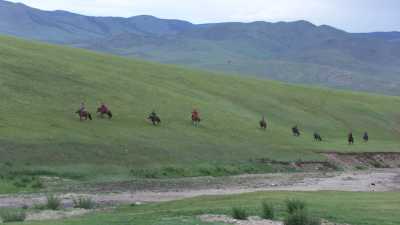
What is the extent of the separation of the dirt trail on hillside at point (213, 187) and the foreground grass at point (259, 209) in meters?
5.50

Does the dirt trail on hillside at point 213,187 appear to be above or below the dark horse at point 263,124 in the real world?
below

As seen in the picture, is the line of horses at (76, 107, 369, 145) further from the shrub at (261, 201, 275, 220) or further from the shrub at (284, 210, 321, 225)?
the shrub at (284, 210, 321, 225)

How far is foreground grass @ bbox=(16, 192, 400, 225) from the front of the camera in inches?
994

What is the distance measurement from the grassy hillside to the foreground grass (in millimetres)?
17704

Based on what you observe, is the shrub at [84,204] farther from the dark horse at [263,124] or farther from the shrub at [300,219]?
the dark horse at [263,124]

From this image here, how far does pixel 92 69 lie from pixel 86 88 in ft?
40.4

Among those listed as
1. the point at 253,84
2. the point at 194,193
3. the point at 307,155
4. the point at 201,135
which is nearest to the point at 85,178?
the point at 194,193

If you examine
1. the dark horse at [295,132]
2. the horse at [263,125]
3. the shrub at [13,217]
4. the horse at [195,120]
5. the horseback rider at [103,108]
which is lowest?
the shrub at [13,217]

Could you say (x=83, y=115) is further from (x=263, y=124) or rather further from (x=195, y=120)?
(x=263, y=124)

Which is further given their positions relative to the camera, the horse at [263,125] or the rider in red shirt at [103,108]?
the horse at [263,125]

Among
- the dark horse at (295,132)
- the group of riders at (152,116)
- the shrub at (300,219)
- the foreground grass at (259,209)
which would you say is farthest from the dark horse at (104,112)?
the shrub at (300,219)

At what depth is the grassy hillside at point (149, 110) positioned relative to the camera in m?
54.1

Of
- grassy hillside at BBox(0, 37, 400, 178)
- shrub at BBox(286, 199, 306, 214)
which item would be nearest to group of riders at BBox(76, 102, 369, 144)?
grassy hillside at BBox(0, 37, 400, 178)

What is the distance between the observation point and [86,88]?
246 feet
